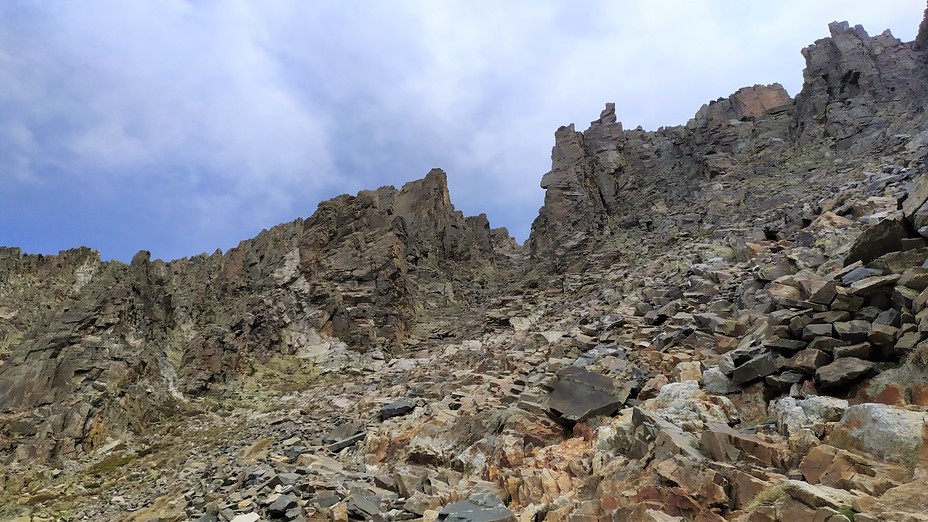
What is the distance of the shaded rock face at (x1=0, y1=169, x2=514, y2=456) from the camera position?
97.9ft

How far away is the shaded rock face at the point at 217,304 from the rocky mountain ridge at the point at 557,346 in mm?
235

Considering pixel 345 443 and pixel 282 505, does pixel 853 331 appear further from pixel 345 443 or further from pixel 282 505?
pixel 345 443

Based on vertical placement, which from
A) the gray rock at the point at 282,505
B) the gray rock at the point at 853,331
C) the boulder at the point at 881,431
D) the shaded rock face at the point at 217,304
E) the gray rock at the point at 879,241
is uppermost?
the shaded rock face at the point at 217,304

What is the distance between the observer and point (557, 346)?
17984 millimetres

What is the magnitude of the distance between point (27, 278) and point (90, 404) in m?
27.1

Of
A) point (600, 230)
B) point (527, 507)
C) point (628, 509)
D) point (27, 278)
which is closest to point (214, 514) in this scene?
point (527, 507)

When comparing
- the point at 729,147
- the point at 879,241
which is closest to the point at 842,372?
the point at 879,241

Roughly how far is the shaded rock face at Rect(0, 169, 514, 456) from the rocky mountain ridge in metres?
0.23

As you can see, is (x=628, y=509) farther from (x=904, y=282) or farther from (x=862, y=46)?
(x=862, y=46)

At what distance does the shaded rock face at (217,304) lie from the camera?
2984 cm

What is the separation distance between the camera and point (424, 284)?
1921 inches

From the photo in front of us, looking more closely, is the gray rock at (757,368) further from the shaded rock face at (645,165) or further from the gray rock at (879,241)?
the shaded rock face at (645,165)

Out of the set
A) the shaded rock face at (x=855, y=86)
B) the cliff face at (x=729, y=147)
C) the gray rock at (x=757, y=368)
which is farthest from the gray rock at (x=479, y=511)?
the shaded rock face at (x=855, y=86)

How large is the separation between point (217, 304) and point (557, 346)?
37.5m
